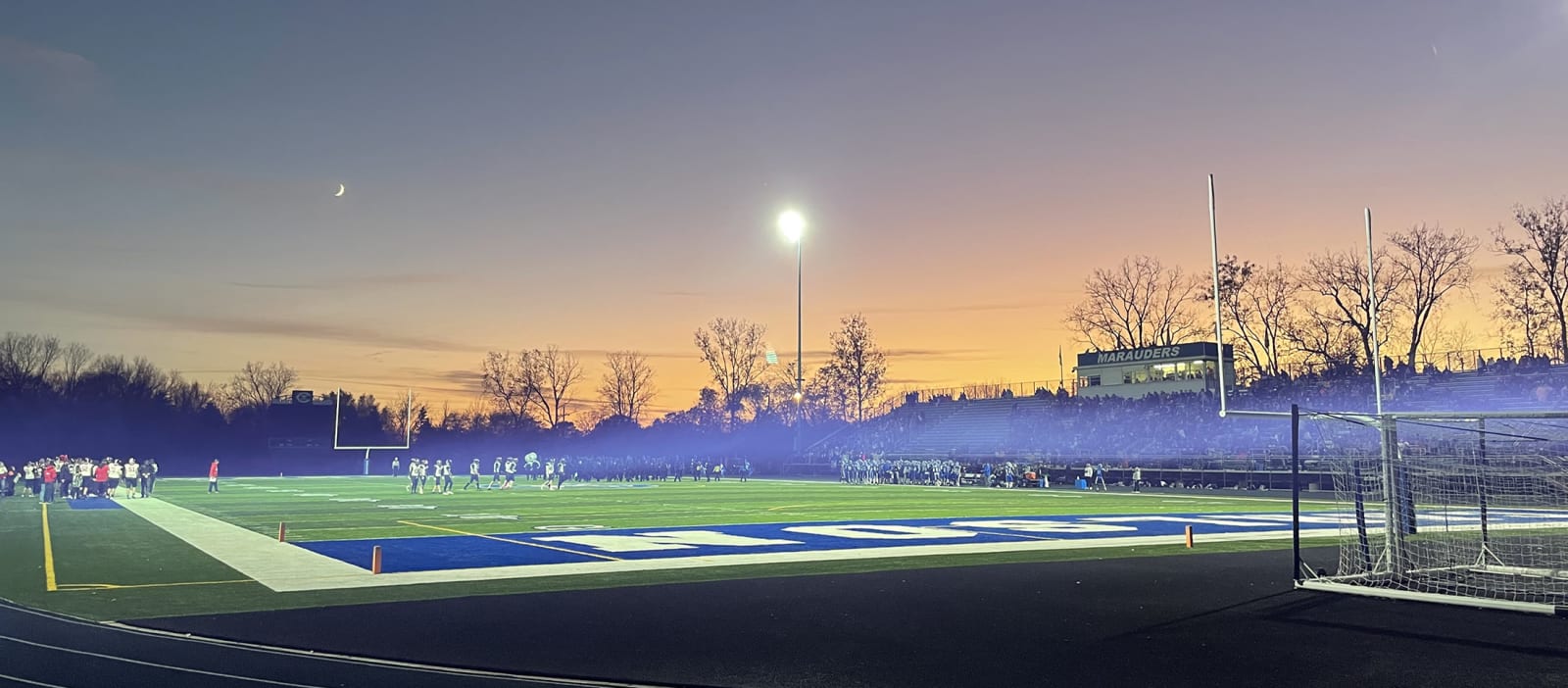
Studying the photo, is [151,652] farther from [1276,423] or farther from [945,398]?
[945,398]

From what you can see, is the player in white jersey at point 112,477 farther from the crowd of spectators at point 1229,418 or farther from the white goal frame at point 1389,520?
the crowd of spectators at point 1229,418

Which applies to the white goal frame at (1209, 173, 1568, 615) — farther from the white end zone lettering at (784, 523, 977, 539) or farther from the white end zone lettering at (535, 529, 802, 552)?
the white end zone lettering at (535, 529, 802, 552)

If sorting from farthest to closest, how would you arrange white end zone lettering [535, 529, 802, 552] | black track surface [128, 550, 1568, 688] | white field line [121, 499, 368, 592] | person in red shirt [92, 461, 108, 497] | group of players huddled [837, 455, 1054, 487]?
group of players huddled [837, 455, 1054, 487]
person in red shirt [92, 461, 108, 497]
white end zone lettering [535, 529, 802, 552]
white field line [121, 499, 368, 592]
black track surface [128, 550, 1568, 688]

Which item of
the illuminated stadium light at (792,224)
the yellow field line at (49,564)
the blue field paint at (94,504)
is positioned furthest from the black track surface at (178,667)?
the illuminated stadium light at (792,224)

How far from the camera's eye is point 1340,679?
7.64 metres

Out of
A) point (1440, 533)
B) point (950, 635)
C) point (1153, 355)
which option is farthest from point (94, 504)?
point (1153, 355)

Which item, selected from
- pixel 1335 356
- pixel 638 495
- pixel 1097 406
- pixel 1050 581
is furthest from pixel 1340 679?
pixel 1335 356

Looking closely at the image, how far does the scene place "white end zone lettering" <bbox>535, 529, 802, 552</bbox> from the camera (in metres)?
17.9

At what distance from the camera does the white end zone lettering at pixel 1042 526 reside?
21.6 meters

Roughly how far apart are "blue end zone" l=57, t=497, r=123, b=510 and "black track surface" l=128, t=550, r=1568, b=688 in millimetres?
24349

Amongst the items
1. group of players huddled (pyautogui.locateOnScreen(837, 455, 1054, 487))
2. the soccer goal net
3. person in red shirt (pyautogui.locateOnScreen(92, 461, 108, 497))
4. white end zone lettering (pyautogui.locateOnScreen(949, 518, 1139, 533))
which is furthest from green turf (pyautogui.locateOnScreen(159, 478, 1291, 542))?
the soccer goal net

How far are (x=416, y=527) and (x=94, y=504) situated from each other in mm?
16670

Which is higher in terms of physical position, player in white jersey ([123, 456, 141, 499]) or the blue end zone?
player in white jersey ([123, 456, 141, 499])

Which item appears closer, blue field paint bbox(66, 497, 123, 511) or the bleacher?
blue field paint bbox(66, 497, 123, 511)
